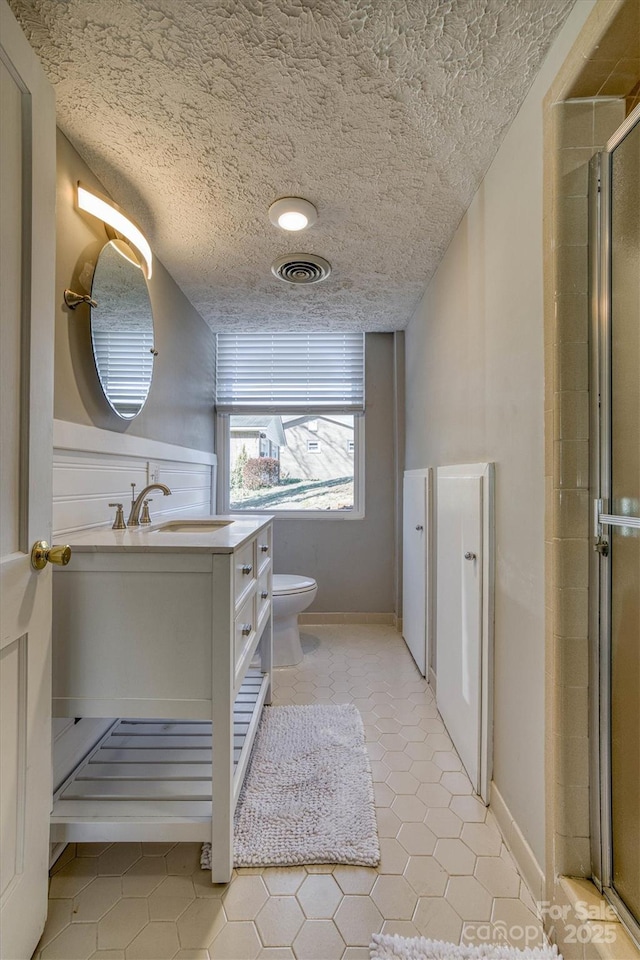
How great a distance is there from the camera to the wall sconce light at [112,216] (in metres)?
1.37

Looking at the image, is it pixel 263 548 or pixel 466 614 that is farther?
pixel 263 548

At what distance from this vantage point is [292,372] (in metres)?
3.10

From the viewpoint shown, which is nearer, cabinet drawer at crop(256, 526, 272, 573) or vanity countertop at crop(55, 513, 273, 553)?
vanity countertop at crop(55, 513, 273, 553)

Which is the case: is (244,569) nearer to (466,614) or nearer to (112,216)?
(466,614)

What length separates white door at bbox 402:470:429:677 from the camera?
86.6 inches

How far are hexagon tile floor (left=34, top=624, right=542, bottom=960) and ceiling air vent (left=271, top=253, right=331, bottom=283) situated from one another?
2105mm

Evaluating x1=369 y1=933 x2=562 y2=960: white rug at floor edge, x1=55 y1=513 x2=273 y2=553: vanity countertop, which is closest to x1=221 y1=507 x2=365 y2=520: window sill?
x1=55 y1=513 x2=273 y2=553: vanity countertop

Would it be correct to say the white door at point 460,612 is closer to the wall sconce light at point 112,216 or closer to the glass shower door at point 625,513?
the glass shower door at point 625,513

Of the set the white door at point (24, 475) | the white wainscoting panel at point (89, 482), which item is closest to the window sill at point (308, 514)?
the white wainscoting panel at point (89, 482)

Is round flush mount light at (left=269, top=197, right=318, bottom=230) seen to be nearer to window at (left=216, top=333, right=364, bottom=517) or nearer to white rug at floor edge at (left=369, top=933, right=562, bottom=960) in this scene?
window at (left=216, top=333, right=364, bottom=517)

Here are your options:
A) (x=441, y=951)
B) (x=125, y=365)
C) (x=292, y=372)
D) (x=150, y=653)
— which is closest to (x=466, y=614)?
(x=441, y=951)

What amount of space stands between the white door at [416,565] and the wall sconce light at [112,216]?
1.57 m

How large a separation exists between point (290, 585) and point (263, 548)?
2.18 feet

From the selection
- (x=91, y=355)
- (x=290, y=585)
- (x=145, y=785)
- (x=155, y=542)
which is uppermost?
(x=91, y=355)
